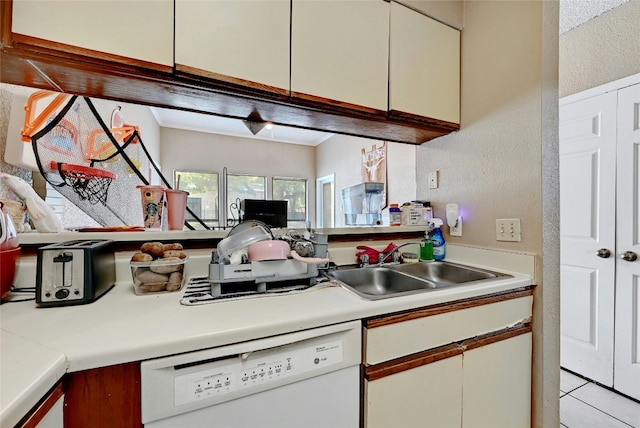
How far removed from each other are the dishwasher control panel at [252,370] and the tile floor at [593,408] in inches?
63.4

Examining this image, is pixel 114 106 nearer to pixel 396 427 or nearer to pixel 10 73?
pixel 10 73

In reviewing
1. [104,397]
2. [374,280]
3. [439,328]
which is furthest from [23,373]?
[374,280]

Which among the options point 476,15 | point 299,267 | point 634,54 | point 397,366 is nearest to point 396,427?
point 397,366

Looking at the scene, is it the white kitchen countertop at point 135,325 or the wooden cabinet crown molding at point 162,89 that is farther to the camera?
the wooden cabinet crown molding at point 162,89

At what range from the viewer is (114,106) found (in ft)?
6.24

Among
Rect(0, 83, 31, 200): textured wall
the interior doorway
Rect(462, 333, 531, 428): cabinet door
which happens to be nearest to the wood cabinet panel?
Rect(0, 83, 31, 200): textured wall

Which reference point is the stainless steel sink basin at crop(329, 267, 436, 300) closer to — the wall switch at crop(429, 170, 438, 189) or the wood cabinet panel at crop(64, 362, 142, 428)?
the wall switch at crop(429, 170, 438, 189)

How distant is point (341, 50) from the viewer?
46.8 inches

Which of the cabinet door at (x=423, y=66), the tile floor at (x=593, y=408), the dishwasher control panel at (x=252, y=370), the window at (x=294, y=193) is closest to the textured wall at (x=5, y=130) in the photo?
the dishwasher control panel at (x=252, y=370)

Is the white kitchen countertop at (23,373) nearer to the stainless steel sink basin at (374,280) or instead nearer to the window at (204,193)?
the stainless steel sink basin at (374,280)

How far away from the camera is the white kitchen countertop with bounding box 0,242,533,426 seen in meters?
0.47

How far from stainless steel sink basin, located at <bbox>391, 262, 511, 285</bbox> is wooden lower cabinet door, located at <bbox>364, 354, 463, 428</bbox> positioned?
1.51 feet

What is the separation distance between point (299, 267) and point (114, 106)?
1900mm

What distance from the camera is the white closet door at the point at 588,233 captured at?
1669 mm
